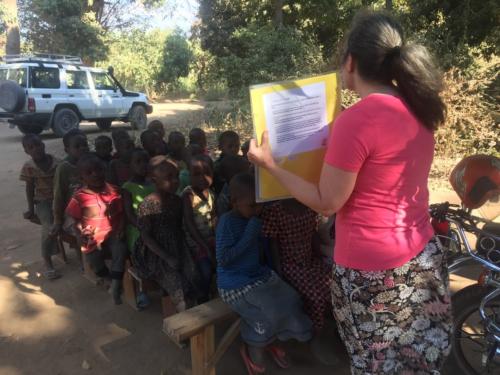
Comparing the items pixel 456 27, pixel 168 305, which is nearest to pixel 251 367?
pixel 168 305

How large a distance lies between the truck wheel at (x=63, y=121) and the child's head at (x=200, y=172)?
28.8 ft

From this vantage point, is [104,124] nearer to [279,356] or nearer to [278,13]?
[278,13]

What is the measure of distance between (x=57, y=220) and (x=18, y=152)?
23.4 ft

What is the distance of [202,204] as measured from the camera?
2.88 m

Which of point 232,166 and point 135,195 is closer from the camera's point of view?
point 135,195

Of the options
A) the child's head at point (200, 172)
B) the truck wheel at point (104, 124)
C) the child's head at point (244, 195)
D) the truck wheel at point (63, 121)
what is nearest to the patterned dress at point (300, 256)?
the child's head at point (244, 195)

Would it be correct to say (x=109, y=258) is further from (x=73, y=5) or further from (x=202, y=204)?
(x=73, y=5)

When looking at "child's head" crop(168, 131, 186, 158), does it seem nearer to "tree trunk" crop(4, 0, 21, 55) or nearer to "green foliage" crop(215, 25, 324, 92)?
"green foliage" crop(215, 25, 324, 92)

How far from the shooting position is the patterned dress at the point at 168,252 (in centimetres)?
272

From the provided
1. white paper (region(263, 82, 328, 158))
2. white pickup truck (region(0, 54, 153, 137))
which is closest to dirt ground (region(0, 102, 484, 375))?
white paper (region(263, 82, 328, 158))

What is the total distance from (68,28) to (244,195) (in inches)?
677

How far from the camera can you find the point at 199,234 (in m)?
2.79

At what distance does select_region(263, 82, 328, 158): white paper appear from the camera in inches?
61.2

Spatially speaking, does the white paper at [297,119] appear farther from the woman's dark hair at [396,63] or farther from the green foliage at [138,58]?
the green foliage at [138,58]
